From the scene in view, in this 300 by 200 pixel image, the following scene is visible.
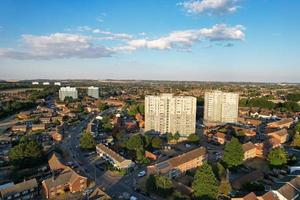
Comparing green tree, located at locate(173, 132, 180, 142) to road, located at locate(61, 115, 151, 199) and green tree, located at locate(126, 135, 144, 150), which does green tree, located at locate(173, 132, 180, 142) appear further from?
road, located at locate(61, 115, 151, 199)

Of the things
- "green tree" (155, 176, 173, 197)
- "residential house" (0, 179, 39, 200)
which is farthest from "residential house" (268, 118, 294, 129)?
"residential house" (0, 179, 39, 200)

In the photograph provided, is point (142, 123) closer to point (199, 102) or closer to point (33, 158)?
point (33, 158)

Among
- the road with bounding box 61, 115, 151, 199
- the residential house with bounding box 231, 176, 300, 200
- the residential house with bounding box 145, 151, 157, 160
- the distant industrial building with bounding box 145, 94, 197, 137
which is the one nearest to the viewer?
the residential house with bounding box 231, 176, 300, 200

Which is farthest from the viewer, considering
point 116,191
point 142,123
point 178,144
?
point 142,123

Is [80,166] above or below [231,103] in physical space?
below

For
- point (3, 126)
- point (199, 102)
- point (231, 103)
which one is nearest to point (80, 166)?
point (3, 126)

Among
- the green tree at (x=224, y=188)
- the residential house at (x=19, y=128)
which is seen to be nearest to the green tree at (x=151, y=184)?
the green tree at (x=224, y=188)
